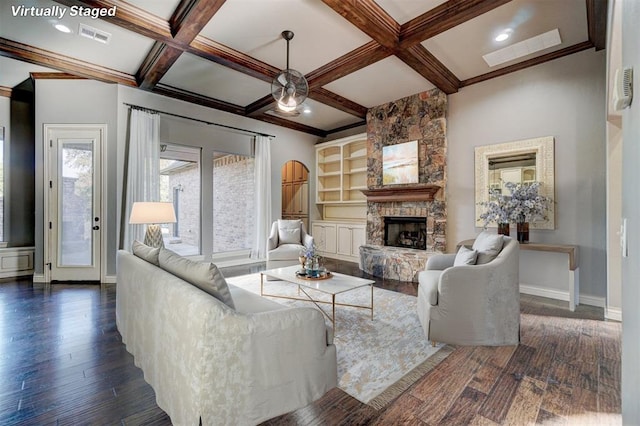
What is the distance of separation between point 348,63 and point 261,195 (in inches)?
127

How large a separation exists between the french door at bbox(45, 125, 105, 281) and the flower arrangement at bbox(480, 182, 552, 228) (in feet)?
19.0

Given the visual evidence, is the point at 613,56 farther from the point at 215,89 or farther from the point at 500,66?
the point at 215,89

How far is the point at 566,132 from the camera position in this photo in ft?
12.2

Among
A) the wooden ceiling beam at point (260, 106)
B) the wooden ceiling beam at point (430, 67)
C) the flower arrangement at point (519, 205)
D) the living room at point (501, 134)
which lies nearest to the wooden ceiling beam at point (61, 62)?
the living room at point (501, 134)

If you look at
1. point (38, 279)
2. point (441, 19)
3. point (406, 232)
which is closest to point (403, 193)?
point (406, 232)

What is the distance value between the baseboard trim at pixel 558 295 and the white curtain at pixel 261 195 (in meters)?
4.57

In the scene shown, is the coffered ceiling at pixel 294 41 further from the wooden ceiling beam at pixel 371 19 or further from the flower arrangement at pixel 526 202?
the flower arrangement at pixel 526 202

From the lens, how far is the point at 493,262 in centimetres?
247

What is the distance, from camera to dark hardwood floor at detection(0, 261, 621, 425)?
5.42ft

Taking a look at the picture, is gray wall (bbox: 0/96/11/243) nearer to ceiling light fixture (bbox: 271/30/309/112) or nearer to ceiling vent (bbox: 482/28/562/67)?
ceiling light fixture (bbox: 271/30/309/112)

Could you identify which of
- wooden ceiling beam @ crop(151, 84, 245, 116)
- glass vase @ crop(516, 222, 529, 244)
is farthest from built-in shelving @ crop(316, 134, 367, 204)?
glass vase @ crop(516, 222, 529, 244)

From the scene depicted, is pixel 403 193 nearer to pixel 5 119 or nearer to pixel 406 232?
pixel 406 232

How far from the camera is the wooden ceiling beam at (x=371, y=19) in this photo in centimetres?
270

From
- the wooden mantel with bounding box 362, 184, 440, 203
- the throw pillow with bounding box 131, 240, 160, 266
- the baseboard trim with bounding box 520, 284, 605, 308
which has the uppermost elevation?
the wooden mantel with bounding box 362, 184, 440, 203
